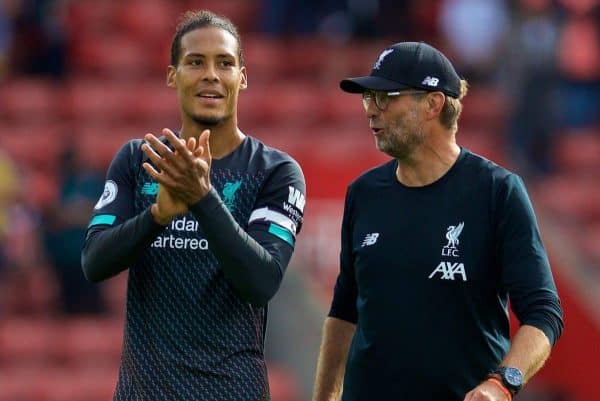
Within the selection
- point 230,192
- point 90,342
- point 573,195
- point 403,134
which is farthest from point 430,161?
point 573,195

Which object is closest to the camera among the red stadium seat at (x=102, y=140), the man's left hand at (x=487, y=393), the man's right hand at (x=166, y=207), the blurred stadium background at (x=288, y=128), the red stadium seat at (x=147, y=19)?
the man's right hand at (x=166, y=207)

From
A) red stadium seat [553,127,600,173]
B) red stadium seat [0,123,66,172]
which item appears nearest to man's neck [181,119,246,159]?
red stadium seat [0,123,66,172]

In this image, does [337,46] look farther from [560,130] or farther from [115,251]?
[115,251]

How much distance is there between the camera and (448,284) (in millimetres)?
4953

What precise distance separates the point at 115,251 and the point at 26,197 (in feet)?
23.9

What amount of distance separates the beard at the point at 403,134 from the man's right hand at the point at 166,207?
91 centimetres

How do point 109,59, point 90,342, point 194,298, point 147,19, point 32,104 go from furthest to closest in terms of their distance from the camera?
point 147,19
point 109,59
point 32,104
point 90,342
point 194,298

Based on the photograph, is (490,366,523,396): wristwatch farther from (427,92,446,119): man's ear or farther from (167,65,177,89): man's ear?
(167,65,177,89): man's ear

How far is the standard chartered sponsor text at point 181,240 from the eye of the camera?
15.7 feet

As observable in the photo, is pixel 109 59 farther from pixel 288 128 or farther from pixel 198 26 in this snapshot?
pixel 198 26

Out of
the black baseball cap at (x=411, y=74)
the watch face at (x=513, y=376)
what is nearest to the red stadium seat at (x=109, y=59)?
the black baseball cap at (x=411, y=74)

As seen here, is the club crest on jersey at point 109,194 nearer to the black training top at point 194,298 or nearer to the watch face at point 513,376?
the black training top at point 194,298

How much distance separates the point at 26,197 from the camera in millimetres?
11719

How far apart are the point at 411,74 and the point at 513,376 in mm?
1127
